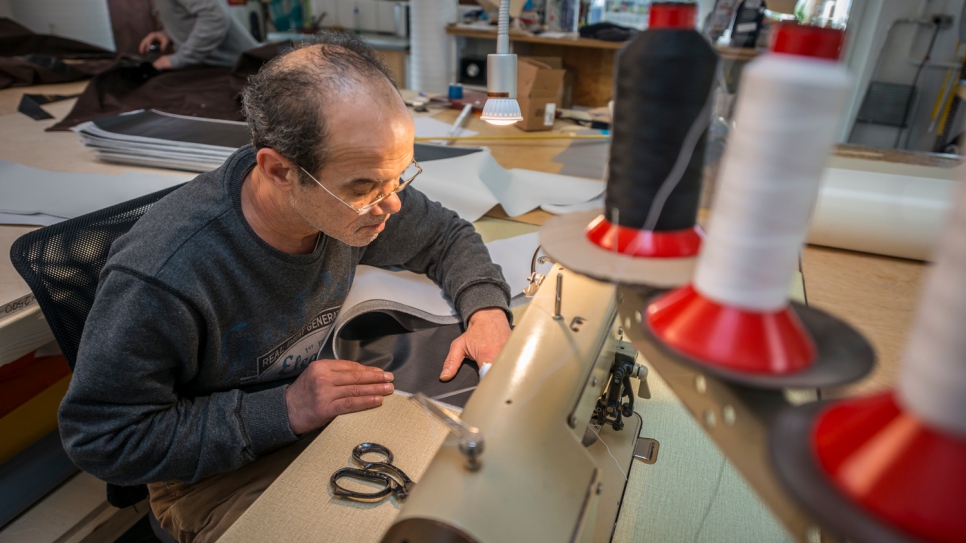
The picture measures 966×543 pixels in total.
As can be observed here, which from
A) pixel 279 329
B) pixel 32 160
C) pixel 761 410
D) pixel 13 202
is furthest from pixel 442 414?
pixel 32 160

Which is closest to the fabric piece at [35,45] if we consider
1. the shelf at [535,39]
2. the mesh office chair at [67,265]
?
the shelf at [535,39]

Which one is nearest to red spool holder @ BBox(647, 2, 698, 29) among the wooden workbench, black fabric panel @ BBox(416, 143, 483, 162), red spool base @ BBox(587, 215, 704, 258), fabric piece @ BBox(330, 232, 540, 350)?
red spool base @ BBox(587, 215, 704, 258)

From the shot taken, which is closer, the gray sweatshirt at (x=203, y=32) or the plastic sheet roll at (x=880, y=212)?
the plastic sheet roll at (x=880, y=212)

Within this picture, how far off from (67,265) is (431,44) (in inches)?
85.3

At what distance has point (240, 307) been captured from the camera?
98 cm

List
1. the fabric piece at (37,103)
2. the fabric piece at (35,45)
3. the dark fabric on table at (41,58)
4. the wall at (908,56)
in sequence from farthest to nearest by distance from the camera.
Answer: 1. the fabric piece at (35,45)
2. the dark fabric on table at (41,58)
3. the wall at (908,56)
4. the fabric piece at (37,103)

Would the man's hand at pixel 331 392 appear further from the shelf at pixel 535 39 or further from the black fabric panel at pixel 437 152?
the shelf at pixel 535 39

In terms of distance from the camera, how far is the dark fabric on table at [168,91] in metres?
2.13

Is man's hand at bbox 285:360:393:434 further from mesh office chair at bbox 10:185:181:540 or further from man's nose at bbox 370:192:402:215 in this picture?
mesh office chair at bbox 10:185:181:540

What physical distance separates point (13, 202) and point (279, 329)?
0.91 m

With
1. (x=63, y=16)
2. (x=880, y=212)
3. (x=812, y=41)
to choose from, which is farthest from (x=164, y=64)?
(x=812, y=41)

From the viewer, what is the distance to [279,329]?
1.07m

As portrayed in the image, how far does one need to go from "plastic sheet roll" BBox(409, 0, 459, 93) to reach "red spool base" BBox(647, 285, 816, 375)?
262cm

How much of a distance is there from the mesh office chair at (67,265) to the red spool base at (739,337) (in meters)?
0.99
